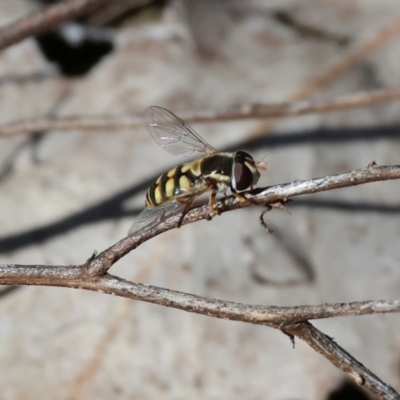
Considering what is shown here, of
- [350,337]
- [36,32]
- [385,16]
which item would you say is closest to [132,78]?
[36,32]

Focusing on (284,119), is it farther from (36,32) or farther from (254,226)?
(36,32)

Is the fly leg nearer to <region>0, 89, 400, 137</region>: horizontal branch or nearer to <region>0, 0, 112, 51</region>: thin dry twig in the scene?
<region>0, 89, 400, 137</region>: horizontal branch

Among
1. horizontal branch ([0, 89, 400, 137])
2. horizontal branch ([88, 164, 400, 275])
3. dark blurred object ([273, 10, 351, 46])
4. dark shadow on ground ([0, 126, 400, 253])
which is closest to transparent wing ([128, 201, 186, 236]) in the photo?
horizontal branch ([88, 164, 400, 275])

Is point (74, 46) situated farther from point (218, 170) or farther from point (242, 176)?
point (242, 176)

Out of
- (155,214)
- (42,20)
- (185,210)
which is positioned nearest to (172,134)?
(155,214)

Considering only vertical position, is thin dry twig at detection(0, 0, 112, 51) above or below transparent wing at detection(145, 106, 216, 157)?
above

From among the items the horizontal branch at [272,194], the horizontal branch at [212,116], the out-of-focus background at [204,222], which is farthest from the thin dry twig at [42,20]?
the horizontal branch at [272,194]
